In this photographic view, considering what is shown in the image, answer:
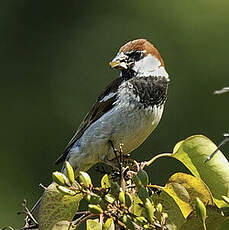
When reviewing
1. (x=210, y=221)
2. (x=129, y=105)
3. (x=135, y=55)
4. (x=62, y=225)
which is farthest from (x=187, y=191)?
(x=135, y=55)

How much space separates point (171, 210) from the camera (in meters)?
1.63

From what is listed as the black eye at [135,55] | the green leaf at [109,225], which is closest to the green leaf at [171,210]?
the green leaf at [109,225]

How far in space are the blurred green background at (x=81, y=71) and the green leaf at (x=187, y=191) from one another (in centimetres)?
355

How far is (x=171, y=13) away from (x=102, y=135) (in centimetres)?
302

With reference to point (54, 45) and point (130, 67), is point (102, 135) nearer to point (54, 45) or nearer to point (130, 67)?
point (130, 67)

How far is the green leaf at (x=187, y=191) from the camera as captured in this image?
1627mm

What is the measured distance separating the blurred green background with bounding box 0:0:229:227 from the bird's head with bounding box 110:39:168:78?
2.22 metres

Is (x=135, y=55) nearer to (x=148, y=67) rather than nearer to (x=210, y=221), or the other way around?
(x=148, y=67)

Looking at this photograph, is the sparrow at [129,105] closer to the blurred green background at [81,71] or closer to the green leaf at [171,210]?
the green leaf at [171,210]

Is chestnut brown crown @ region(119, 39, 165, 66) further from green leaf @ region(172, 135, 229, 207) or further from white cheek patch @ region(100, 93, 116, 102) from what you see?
green leaf @ region(172, 135, 229, 207)

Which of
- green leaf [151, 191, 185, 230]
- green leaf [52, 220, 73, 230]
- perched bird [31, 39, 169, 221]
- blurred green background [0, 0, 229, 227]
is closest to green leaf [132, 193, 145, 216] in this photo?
green leaf [151, 191, 185, 230]

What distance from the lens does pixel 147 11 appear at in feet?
20.7

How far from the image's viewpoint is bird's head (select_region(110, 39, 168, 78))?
298 cm

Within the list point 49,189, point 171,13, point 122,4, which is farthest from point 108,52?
point 49,189
